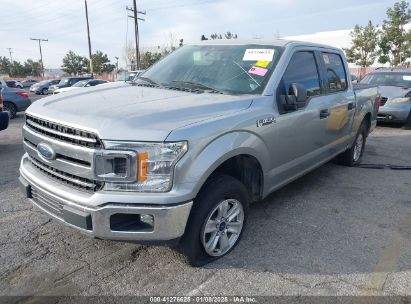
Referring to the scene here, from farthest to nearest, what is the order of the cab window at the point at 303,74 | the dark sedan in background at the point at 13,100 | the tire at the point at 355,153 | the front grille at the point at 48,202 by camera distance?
the dark sedan in background at the point at 13,100
the tire at the point at 355,153
the cab window at the point at 303,74
the front grille at the point at 48,202

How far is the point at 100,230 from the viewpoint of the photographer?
2613mm

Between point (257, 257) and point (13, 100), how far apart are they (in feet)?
38.0

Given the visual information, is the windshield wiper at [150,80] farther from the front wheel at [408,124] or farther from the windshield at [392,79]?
the windshield at [392,79]

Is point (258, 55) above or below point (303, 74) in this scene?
above

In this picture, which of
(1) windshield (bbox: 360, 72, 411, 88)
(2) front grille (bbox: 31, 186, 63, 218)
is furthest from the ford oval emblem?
(1) windshield (bbox: 360, 72, 411, 88)

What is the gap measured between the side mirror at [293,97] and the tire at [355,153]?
115 inches

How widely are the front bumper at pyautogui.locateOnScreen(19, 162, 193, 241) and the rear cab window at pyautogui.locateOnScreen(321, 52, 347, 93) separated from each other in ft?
9.90

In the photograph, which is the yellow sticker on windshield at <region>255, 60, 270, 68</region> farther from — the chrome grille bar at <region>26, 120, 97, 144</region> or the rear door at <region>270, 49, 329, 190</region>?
the chrome grille bar at <region>26, 120, 97, 144</region>

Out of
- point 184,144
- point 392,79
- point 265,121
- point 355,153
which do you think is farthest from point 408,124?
point 184,144

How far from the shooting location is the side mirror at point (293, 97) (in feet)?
11.8

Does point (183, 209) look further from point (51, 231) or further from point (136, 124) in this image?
point (51, 231)

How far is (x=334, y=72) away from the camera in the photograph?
5078 mm

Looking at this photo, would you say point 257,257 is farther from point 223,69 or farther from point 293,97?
point 223,69

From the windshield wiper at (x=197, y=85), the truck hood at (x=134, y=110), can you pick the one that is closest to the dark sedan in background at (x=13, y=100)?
the truck hood at (x=134, y=110)
